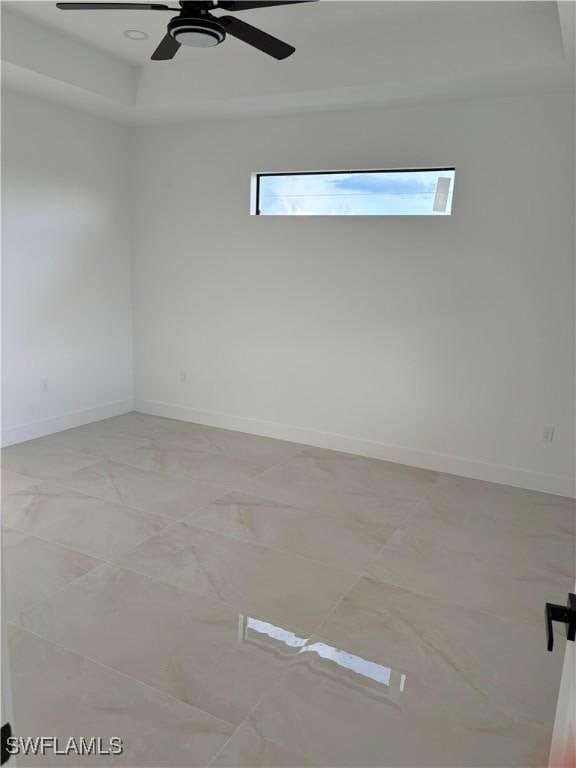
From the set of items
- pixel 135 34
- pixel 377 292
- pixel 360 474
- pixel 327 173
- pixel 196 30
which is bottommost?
pixel 360 474

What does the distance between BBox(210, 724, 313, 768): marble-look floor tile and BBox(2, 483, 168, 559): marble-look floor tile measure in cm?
138

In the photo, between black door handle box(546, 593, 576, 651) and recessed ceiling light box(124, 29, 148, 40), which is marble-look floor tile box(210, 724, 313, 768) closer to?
black door handle box(546, 593, 576, 651)

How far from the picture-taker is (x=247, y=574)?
289 centimetres

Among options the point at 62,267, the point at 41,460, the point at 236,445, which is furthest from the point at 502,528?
the point at 62,267

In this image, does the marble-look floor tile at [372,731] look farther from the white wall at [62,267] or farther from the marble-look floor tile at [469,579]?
the white wall at [62,267]

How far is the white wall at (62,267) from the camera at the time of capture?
451 cm

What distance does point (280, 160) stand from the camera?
15.6ft

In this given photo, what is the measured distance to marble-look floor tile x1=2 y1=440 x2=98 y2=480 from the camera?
4.13 meters

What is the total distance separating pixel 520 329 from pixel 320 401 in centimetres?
166

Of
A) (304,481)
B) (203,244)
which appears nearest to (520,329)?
(304,481)

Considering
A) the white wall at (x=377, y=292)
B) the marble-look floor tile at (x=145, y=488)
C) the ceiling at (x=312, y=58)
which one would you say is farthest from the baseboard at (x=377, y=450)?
the ceiling at (x=312, y=58)
